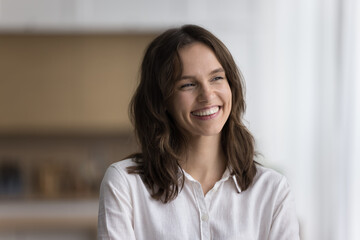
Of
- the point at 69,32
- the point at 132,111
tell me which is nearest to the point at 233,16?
the point at 69,32

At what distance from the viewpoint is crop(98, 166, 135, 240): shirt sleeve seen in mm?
1619

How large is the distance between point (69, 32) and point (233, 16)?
1.21m

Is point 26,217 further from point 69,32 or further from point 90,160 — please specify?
point 69,32

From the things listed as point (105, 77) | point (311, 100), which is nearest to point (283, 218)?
point (311, 100)

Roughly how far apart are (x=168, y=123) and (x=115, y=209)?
265 mm

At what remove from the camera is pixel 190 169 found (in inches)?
68.6

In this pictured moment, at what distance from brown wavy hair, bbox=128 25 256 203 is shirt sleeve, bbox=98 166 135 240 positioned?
0.17 ft

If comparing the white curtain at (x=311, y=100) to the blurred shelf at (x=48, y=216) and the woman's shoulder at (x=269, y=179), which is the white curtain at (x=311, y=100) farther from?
the woman's shoulder at (x=269, y=179)

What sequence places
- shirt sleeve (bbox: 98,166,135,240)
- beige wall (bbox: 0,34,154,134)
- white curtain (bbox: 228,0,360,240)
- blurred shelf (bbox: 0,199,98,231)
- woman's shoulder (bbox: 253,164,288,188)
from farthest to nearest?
beige wall (bbox: 0,34,154,134) < blurred shelf (bbox: 0,199,98,231) < white curtain (bbox: 228,0,360,240) < woman's shoulder (bbox: 253,164,288,188) < shirt sleeve (bbox: 98,166,135,240)

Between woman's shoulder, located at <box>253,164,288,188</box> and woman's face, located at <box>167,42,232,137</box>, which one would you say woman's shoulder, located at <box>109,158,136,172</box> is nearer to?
woman's face, located at <box>167,42,232,137</box>

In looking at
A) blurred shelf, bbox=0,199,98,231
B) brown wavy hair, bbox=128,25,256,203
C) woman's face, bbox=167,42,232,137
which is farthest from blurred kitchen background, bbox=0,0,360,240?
woman's face, bbox=167,42,232,137

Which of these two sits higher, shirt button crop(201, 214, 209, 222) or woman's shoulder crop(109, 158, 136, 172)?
woman's shoulder crop(109, 158, 136, 172)

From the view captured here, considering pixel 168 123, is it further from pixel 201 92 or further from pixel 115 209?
pixel 115 209

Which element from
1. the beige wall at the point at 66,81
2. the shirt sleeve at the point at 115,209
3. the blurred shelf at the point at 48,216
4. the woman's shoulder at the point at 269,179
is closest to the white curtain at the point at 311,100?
the beige wall at the point at 66,81
